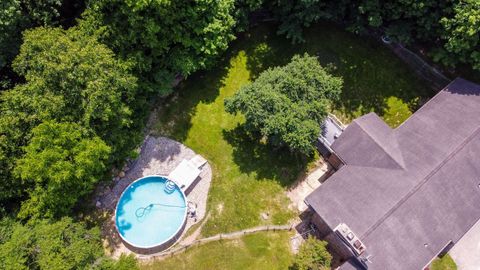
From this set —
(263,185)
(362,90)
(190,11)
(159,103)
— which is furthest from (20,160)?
(362,90)

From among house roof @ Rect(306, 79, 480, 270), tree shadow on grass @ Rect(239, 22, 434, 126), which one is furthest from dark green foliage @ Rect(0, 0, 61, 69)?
house roof @ Rect(306, 79, 480, 270)

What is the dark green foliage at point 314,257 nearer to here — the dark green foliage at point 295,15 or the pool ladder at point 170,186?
the pool ladder at point 170,186

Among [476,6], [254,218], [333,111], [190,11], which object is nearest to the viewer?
[476,6]

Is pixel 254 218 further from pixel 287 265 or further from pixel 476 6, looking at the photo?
pixel 476 6

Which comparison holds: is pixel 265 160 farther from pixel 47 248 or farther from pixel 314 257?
pixel 47 248

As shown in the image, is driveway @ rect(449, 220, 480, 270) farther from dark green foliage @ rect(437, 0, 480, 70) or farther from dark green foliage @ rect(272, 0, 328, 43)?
dark green foliage @ rect(272, 0, 328, 43)

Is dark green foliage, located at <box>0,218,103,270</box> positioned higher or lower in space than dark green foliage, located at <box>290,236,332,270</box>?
lower

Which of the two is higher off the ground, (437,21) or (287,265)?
(437,21)
